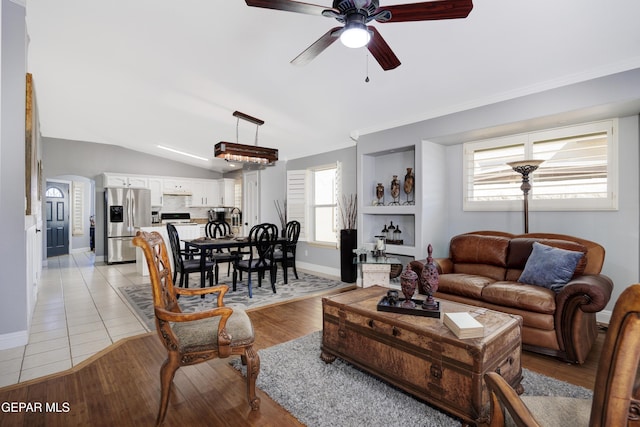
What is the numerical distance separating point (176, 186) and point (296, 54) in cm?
681

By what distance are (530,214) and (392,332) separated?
113 inches

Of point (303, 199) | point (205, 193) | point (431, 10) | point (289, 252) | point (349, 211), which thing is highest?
point (431, 10)

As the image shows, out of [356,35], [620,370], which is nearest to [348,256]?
[356,35]

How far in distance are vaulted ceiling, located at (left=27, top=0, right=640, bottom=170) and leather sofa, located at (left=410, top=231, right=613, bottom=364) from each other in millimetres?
1613

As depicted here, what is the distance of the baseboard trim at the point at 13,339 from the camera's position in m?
2.89

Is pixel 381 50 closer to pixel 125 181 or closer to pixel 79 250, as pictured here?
pixel 125 181

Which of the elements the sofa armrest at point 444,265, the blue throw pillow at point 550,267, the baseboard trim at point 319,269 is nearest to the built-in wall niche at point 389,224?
the sofa armrest at point 444,265

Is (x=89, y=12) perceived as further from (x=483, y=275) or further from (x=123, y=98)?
(x=483, y=275)

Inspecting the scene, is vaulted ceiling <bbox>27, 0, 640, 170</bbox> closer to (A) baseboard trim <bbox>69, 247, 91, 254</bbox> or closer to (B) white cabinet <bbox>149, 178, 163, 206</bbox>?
(B) white cabinet <bbox>149, 178, 163, 206</bbox>

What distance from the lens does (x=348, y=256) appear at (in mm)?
5512

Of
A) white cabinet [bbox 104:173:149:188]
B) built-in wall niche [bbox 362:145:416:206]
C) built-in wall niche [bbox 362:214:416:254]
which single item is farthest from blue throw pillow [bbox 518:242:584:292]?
white cabinet [bbox 104:173:149:188]

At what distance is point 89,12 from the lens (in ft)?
9.75

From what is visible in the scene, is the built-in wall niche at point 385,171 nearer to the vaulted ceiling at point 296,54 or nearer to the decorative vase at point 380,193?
the decorative vase at point 380,193

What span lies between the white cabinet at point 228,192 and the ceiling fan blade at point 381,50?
7.73m
